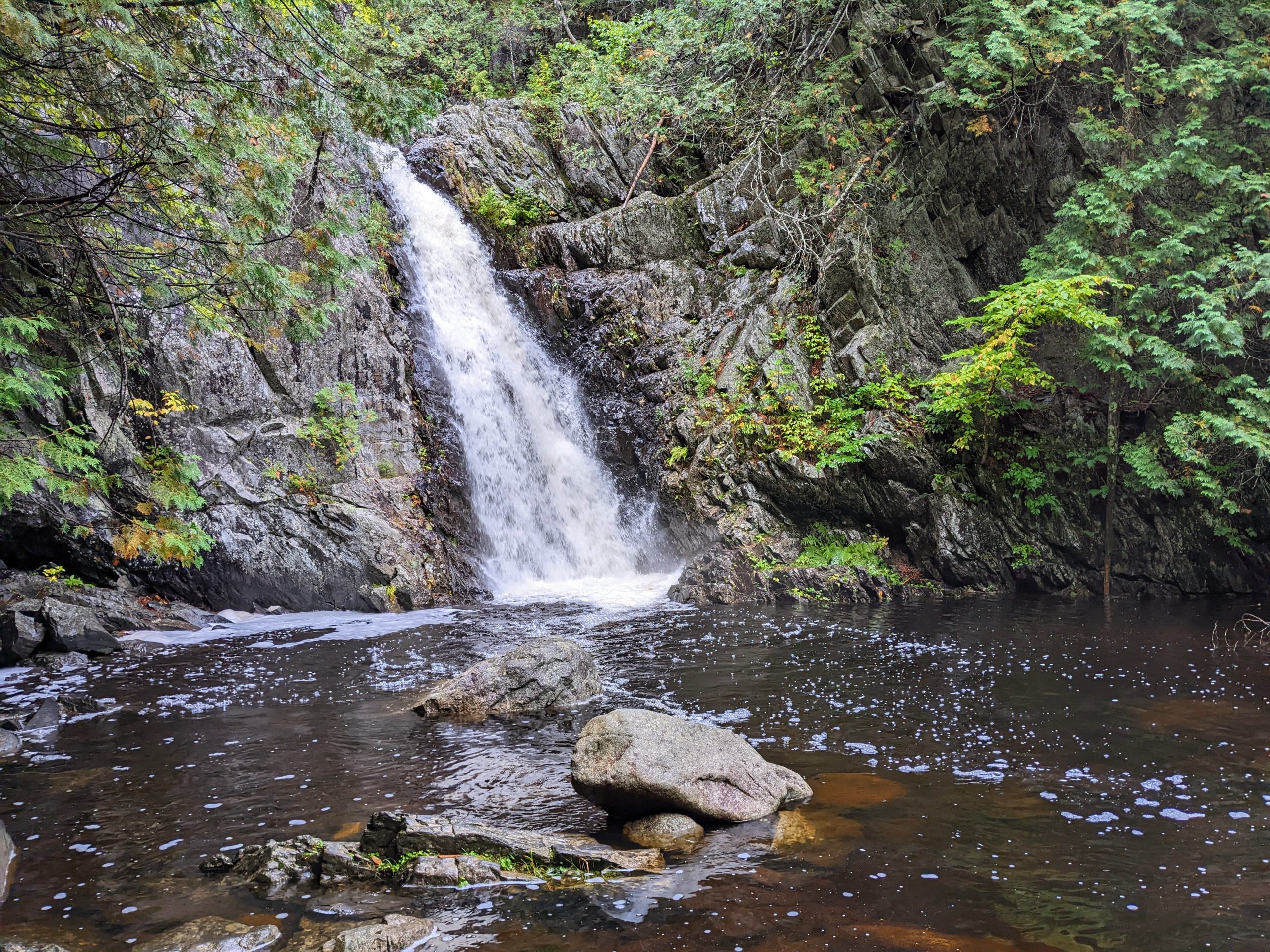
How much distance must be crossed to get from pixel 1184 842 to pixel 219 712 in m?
8.04

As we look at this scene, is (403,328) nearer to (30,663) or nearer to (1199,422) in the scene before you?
(30,663)

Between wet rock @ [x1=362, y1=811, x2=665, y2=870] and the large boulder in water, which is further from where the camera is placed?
the large boulder in water

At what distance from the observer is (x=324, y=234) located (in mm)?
6902

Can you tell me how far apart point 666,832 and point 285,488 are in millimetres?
10097

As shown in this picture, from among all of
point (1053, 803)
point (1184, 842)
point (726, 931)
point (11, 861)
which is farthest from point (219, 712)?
point (1184, 842)

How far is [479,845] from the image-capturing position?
460 centimetres

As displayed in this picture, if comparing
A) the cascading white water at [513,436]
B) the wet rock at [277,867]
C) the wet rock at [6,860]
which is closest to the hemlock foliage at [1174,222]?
the cascading white water at [513,436]

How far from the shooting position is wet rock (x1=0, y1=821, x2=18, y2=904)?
428cm

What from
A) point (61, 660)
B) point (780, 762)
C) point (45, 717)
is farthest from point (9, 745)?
point (780, 762)

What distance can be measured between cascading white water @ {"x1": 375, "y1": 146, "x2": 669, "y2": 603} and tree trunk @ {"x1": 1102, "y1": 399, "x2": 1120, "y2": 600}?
26.3 ft

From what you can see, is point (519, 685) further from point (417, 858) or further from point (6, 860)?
point (6, 860)

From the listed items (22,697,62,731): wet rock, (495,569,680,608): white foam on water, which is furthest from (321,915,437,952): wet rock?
(495,569,680,608): white foam on water

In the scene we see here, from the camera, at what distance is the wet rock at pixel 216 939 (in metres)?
3.68

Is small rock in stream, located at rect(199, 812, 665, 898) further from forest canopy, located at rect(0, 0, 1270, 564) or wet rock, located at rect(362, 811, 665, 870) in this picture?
forest canopy, located at rect(0, 0, 1270, 564)
